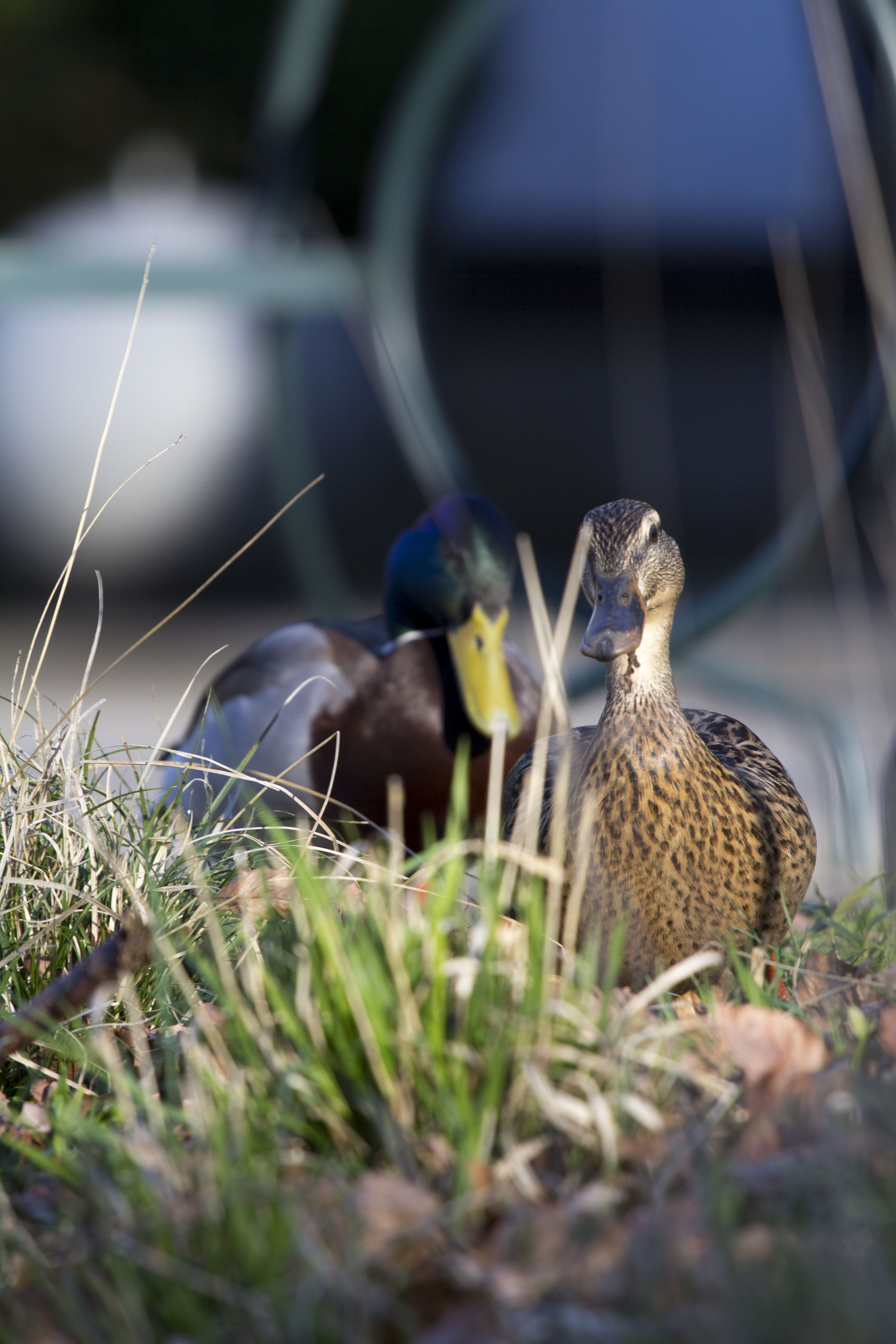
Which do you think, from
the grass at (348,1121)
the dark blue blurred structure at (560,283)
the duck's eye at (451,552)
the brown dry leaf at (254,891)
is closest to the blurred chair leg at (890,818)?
the dark blue blurred structure at (560,283)

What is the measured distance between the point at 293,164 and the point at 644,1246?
2958 millimetres

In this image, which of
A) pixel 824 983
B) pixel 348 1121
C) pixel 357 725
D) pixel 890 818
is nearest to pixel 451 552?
pixel 357 725

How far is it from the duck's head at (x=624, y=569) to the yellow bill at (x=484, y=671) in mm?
862

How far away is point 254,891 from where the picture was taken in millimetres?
1969

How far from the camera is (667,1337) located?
1.00 metres

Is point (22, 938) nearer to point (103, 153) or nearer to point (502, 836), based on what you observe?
point (502, 836)

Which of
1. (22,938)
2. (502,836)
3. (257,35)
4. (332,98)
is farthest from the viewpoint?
(257,35)

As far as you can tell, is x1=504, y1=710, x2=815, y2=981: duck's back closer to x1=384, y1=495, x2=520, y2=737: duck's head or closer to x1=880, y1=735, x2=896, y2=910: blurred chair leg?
x1=880, y1=735, x2=896, y2=910: blurred chair leg

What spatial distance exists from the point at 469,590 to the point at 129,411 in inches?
239

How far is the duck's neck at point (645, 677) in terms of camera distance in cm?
A: 205

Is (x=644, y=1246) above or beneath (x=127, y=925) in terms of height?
beneath

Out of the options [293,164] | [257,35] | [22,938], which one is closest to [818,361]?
[22,938]

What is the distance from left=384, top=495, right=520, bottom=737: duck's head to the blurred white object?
16.9 feet

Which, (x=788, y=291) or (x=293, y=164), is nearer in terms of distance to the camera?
(x=788, y=291)
